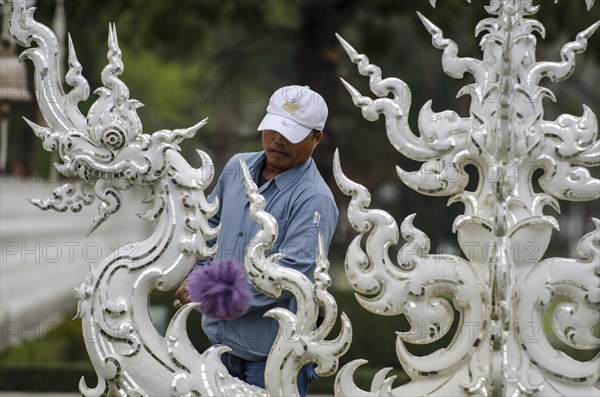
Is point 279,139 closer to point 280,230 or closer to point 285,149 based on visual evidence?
point 285,149

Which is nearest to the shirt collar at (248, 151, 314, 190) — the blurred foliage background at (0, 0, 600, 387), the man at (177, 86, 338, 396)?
the man at (177, 86, 338, 396)

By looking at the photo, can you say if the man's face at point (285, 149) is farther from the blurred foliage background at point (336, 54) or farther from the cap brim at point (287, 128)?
the blurred foliage background at point (336, 54)

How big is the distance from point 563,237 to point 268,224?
15364 millimetres

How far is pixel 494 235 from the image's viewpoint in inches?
128

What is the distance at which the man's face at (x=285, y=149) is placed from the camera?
364cm

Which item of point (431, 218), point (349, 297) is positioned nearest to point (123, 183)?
point (349, 297)

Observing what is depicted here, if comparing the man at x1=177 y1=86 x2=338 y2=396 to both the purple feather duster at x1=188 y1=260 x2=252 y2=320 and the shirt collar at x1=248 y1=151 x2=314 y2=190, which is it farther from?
the purple feather duster at x1=188 y1=260 x2=252 y2=320

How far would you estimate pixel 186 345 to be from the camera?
136 inches

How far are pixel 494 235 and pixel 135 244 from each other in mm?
1136

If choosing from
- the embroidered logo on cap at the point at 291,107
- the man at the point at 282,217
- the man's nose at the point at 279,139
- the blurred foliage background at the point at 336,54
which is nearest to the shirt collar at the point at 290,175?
the man at the point at 282,217

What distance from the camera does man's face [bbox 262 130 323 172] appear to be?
364 cm

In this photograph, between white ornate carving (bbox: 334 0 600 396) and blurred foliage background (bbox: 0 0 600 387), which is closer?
white ornate carving (bbox: 334 0 600 396)

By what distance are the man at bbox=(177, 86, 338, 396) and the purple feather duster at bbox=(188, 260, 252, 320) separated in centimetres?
14

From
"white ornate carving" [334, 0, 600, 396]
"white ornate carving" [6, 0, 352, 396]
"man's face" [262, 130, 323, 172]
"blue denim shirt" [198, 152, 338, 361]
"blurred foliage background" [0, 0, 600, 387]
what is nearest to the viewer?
"white ornate carving" [334, 0, 600, 396]
